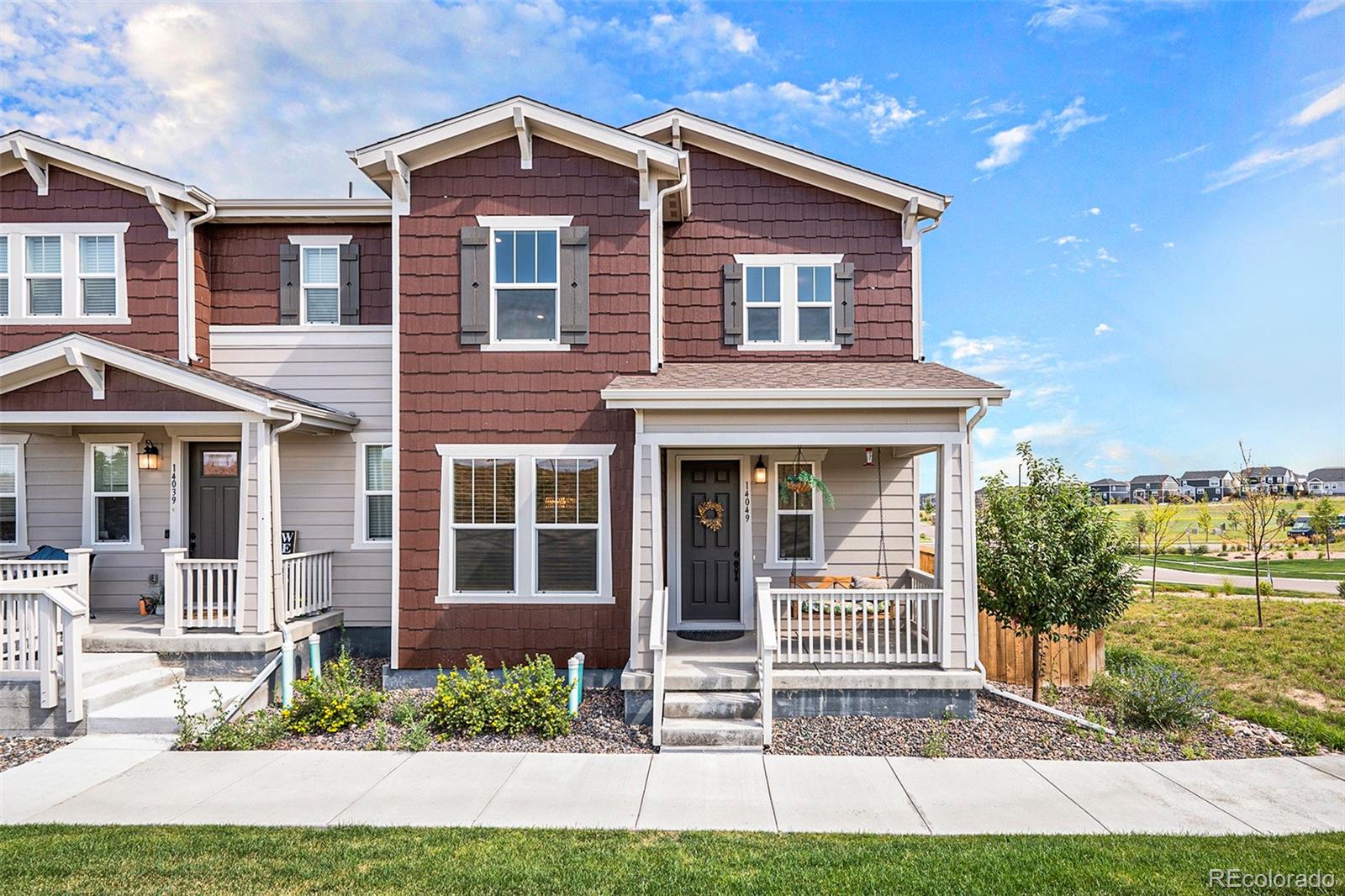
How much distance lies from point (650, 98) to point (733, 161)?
4875 millimetres

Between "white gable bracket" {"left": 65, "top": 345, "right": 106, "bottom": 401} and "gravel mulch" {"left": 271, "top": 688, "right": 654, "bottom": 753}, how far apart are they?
4.78 metres

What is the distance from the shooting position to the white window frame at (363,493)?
9664 millimetres

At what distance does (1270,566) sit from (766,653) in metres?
30.3

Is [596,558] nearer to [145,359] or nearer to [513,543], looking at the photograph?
[513,543]

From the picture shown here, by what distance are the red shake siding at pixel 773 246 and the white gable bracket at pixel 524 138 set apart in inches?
86.1

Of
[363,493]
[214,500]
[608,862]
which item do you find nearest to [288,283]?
[363,493]

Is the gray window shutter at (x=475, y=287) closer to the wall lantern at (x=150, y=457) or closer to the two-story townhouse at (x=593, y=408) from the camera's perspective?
the two-story townhouse at (x=593, y=408)

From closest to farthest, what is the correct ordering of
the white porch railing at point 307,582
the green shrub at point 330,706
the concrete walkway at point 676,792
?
the concrete walkway at point 676,792 → the green shrub at point 330,706 → the white porch railing at point 307,582

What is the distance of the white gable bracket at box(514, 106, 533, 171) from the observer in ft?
26.9

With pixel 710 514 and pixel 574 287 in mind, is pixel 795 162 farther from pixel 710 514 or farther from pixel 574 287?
pixel 710 514

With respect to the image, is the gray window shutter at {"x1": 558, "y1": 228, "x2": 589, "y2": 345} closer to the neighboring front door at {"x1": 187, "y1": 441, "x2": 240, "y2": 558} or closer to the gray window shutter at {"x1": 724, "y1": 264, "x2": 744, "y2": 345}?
the gray window shutter at {"x1": 724, "y1": 264, "x2": 744, "y2": 345}

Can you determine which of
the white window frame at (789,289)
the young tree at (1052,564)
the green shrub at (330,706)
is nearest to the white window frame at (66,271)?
the green shrub at (330,706)

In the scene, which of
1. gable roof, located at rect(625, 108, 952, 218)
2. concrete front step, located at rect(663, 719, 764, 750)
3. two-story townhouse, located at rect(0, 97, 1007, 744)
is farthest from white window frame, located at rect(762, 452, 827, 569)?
gable roof, located at rect(625, 108, 952, 218)

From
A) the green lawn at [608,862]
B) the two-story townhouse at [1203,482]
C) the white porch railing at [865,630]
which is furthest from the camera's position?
the two-story townhouse at [1203,482]
